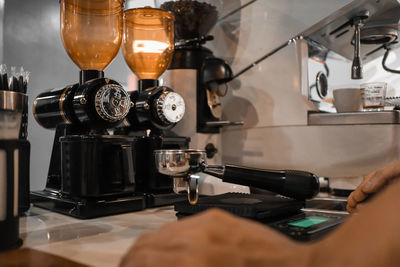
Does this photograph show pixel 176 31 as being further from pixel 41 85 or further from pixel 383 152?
pixel 383 152

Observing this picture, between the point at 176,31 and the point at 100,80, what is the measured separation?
44 centimetres

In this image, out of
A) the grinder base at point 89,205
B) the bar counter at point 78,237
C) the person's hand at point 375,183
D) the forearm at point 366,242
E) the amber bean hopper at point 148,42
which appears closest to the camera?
the forearm at point 366,242

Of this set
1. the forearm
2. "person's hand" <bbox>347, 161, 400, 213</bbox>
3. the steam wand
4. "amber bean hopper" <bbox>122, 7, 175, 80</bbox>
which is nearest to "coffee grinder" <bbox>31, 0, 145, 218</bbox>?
"amber bean hopper" <bbox>122, 7, 175, 80</bbox>

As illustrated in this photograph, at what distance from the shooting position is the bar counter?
398 millimetres

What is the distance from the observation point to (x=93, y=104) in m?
0.65

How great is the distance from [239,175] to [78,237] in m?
0.26

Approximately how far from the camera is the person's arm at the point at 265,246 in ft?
0.73

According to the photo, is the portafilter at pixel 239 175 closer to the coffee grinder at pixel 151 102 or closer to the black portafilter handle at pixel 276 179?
the black portafilter handle at pixel 276 179

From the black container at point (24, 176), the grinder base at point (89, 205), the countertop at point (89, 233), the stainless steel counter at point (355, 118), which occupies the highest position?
the stainless steel counter at point (355, 118)

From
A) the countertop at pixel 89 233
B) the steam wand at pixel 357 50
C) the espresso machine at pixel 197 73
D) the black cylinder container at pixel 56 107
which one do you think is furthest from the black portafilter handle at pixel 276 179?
the steam wand at pixel 357 50

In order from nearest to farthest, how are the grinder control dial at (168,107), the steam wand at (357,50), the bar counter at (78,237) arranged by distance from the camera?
the bar counter at (78,237) → the grinder control dial at (168,107) → the steam wand at (357,50)

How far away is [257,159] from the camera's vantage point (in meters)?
1.09

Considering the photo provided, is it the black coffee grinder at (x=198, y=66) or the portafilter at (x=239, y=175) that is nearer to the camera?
the portafilter at (x=239, y=175)

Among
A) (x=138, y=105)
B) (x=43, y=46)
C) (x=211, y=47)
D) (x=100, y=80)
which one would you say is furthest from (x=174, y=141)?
(x=43, y=46)
